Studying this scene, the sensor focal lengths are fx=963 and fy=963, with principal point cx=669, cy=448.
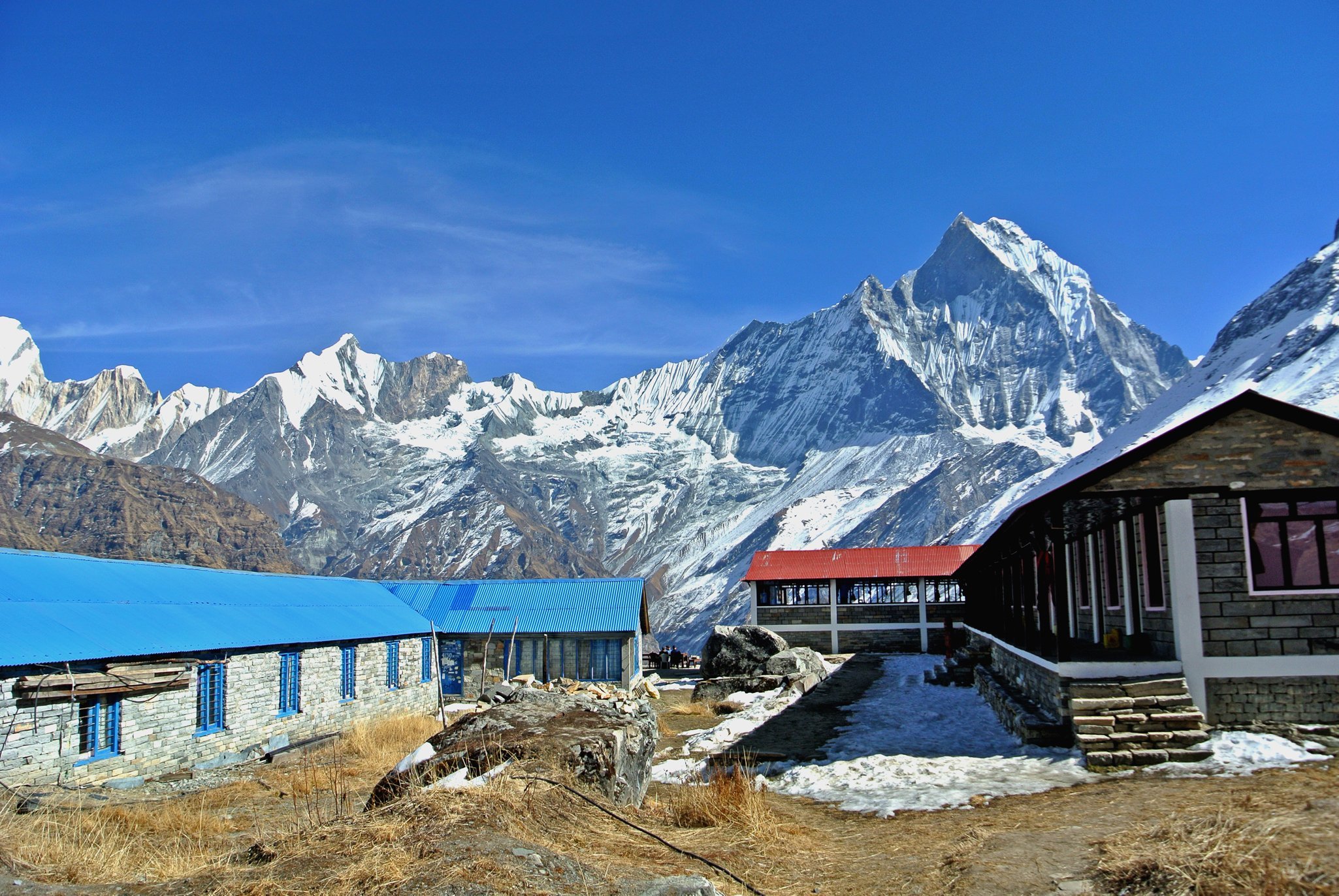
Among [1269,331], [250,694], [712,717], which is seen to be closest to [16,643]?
[250,694]

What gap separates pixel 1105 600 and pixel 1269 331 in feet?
690

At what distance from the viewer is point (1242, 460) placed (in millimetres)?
13523

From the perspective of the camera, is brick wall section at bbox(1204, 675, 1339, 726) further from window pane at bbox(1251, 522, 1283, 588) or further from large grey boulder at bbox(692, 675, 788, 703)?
large grey boulder at bbox(692, 675, 788, 703)

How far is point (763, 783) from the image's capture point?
11508 mm

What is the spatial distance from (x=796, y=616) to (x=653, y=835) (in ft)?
135

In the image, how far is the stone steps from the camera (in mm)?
12336

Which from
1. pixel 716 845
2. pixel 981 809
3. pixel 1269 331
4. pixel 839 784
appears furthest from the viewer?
pixel 1269 331

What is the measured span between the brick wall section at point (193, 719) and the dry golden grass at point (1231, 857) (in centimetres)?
1464

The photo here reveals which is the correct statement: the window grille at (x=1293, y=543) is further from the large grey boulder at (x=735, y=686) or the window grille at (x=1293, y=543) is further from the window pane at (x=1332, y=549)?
the large grey boulder at (x=735, y=686)

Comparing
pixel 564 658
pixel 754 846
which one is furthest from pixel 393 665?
pixel 754 846

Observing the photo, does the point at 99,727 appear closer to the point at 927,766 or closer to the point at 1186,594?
the point at 927,766

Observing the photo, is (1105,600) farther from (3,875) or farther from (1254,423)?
(3,875)

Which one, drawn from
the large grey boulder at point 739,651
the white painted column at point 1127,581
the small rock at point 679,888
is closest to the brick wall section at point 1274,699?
the white painted column at point 1127,581

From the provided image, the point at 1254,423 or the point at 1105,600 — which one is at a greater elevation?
the point at 1254,423
